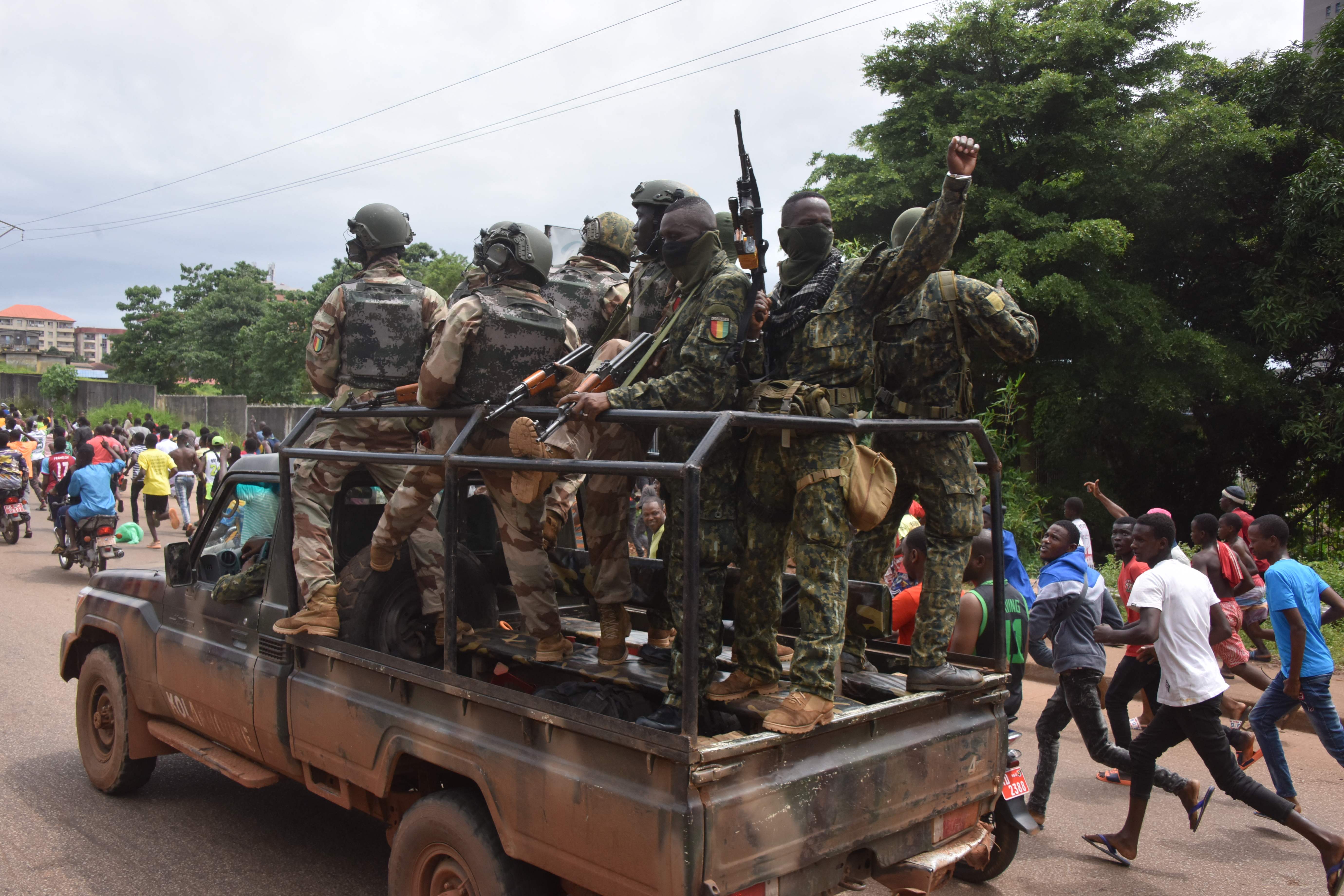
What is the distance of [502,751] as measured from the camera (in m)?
2.96

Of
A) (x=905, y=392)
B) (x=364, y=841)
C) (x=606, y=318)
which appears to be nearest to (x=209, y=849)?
(x=364, y=841)

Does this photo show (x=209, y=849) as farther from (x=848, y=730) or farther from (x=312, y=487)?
(x=848, y=730)

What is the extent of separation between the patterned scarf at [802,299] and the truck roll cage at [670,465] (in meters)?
0.48

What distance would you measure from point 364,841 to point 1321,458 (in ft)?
45.6

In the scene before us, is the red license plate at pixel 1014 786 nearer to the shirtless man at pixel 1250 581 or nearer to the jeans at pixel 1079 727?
the jeans at pixel 1079 727

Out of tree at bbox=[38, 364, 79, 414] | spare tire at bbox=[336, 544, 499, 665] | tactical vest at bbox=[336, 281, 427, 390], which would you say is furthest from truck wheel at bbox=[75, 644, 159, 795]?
tree at bbox=[38, 364, 79, 414]

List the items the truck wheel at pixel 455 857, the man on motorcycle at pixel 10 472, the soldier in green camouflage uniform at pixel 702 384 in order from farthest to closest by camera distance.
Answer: the man on motorcycle at pixel 10 472 < the soldier in green camouflage uniform at pixel 702 384 < the truck wheel at pixel 455 857

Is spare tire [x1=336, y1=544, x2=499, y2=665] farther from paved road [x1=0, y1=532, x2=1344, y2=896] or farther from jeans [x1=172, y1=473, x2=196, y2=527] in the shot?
jeans [x1=172, y1=473, x2=196, y2=527]

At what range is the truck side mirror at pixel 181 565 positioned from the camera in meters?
4.67

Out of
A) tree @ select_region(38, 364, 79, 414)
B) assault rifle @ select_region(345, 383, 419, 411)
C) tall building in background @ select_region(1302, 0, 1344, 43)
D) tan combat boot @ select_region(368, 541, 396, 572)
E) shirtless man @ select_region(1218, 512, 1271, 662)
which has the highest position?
tall building in background @ select_region(1302, 0, 1344, 43)

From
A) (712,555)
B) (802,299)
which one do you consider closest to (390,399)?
(712,555)

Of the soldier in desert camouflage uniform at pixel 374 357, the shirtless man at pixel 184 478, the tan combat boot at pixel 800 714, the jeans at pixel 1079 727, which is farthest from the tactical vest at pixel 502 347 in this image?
the shirtless man at pixel 184 478

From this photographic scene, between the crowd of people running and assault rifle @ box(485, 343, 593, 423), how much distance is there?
631 centimetres

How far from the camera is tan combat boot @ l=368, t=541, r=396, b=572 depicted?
4.14 meters
